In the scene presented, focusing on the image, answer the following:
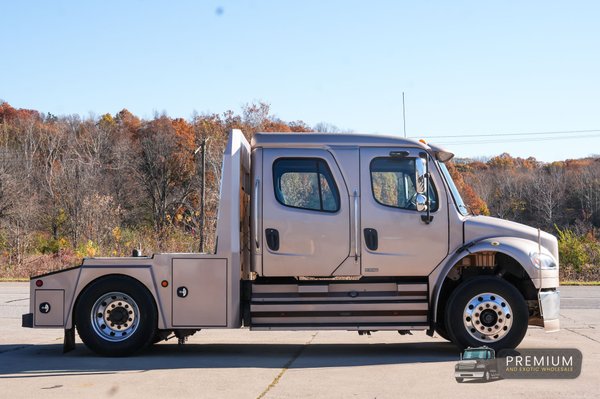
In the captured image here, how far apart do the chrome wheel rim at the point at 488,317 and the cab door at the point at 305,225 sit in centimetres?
172

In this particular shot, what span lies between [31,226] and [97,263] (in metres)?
40.7

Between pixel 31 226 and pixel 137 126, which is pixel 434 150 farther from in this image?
pixel 137 126

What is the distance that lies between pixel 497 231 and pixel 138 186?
200 feet

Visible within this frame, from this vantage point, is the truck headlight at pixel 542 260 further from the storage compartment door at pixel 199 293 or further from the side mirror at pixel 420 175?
the storage compartment door at pixel 199 293

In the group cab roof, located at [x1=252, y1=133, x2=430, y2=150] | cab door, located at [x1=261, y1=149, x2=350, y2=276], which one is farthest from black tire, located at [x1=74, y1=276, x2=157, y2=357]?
cab roof, located at [x1=252, y1=133, x2=430, y2=150]

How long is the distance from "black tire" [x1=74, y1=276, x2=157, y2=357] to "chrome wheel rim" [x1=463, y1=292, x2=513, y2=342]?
3.99 metres

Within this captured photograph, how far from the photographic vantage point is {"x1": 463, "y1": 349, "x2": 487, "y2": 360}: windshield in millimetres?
9086

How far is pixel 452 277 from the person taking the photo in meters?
10.2

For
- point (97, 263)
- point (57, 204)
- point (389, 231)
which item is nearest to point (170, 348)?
point (97, 263)

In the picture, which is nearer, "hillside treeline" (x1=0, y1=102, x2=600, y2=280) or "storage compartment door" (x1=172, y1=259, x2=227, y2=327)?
"storage compartment door" (x1=172, y1=259, x2=227, y2=327)

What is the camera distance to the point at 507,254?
31.5 ft

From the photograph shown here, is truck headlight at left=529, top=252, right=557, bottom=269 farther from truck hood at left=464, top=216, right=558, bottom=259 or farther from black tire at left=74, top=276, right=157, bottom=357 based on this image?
black tire at left=74, top=276, right=157, bottom=357

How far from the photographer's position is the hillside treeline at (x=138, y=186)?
97.5 feet

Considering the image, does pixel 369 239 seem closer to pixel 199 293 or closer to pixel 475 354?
pixel 475 354
